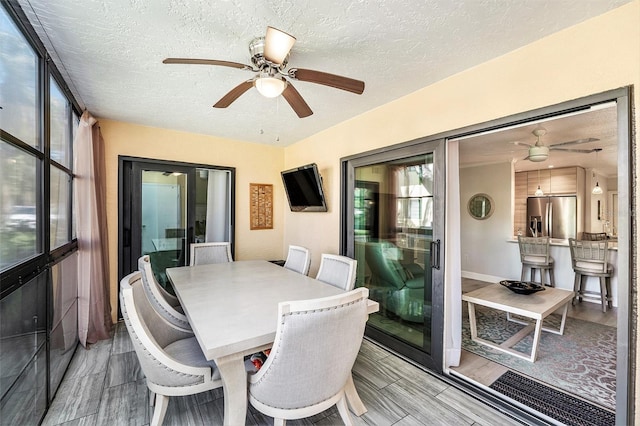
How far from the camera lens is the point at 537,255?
468 cm

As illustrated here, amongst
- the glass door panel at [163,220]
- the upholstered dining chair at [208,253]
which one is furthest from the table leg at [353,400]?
the glass door panel at [163,220]

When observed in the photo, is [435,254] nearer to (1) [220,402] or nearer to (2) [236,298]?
(2) [236,298]

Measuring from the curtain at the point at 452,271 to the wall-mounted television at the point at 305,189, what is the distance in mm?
1644

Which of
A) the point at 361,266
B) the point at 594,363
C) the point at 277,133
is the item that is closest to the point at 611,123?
the point at 594,363

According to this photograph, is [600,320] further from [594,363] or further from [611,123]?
[611,123]

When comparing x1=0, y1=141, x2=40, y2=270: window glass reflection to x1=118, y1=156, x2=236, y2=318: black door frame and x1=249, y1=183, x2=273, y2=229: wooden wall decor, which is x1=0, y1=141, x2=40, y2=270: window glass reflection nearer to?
x1=118, y1=156, x2=236, y2=318: black door frame

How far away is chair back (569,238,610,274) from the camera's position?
399 centimetres

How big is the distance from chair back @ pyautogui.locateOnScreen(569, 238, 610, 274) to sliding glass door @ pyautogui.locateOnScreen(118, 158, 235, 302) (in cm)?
525

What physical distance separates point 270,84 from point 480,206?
18.8 feet

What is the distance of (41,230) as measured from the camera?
75.7 inches

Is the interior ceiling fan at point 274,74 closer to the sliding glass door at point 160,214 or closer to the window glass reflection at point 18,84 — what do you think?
the window glass reflection at point 18,84

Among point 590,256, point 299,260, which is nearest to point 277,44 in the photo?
point 299,260

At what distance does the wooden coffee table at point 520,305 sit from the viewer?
104 inches

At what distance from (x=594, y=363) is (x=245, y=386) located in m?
3.18
